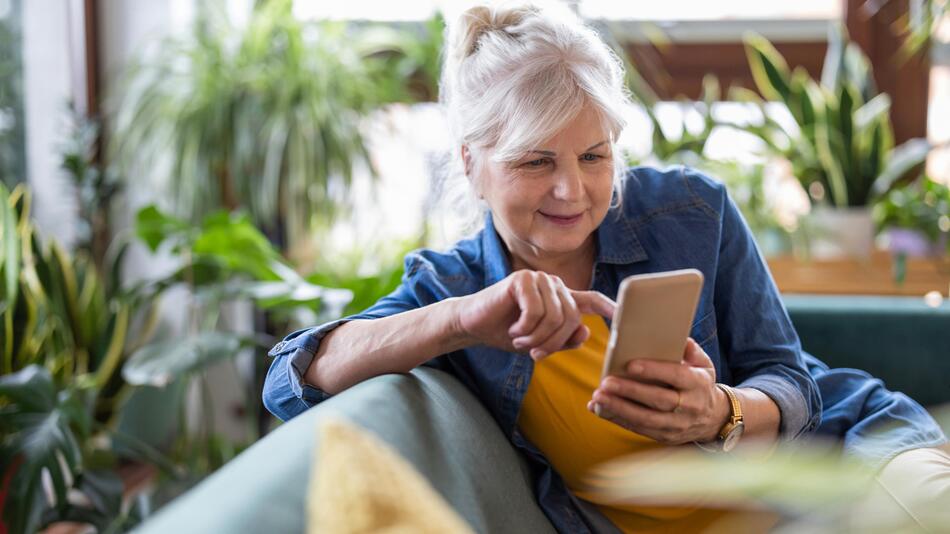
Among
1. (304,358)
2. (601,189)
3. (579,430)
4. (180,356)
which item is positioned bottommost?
(180,356)

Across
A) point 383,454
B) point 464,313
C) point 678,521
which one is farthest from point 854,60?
point 383,454

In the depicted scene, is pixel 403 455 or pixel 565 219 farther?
pixel 565 219

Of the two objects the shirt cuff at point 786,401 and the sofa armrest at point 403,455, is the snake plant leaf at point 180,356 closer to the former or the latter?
the sofa armrest at point 403,455

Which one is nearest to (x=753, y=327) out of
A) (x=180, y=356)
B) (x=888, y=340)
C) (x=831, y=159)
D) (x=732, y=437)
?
(x=732, y=437)

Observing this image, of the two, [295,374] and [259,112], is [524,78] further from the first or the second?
[259,112]

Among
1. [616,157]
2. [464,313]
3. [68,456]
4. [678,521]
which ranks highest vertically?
[616,157]

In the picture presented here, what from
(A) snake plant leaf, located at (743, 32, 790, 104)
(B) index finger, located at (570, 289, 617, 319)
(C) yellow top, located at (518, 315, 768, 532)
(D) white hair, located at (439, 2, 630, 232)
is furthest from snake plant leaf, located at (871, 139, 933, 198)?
(B) index finger, located at (570, 289, 617, 319)

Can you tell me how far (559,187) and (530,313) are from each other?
0.31 meters

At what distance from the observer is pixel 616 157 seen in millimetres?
1485

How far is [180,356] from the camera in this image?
215 cm

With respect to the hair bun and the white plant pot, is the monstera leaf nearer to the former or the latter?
the hair bun

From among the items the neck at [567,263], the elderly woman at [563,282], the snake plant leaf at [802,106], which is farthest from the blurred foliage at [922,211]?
the neck at [567,263]

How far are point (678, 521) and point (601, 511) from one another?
0.11 m

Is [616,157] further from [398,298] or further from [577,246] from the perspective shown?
[398,298]
